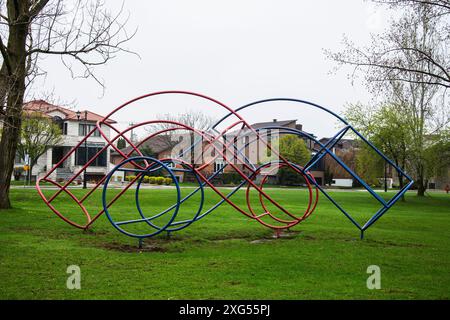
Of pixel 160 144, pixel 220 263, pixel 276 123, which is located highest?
pixel 276 123

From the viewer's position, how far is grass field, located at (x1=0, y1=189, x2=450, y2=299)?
5.73 metres

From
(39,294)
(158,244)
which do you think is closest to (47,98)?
(158,244)

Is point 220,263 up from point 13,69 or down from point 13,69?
down

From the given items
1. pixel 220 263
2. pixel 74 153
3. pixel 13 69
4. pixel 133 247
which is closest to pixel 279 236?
pixel 133 247

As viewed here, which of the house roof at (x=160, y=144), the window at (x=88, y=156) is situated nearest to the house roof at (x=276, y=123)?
the house roof at (x=160, y=144)

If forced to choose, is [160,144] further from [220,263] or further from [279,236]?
[220,263]

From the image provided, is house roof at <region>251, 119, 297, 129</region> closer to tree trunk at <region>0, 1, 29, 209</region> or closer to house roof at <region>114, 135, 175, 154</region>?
house roof at <region>114, 135, 175, 154</region>

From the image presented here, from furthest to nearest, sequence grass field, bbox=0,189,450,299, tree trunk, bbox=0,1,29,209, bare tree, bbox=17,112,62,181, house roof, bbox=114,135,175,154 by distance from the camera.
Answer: house roof, bbox=114,135,175,154 → bare tree, bbox=17,112,62,181 → tree trunk, bbox=0,1,29,209 → grass field, bbox=0,189,450,299

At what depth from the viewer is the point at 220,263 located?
24.7ft

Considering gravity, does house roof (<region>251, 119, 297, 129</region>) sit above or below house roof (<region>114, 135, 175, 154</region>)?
above

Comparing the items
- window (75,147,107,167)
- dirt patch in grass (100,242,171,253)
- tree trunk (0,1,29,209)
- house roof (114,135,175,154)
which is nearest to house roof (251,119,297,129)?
house roof (114,135,175,154)

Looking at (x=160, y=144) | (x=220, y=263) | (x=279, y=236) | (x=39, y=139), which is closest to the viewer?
(x=220, y=263)
